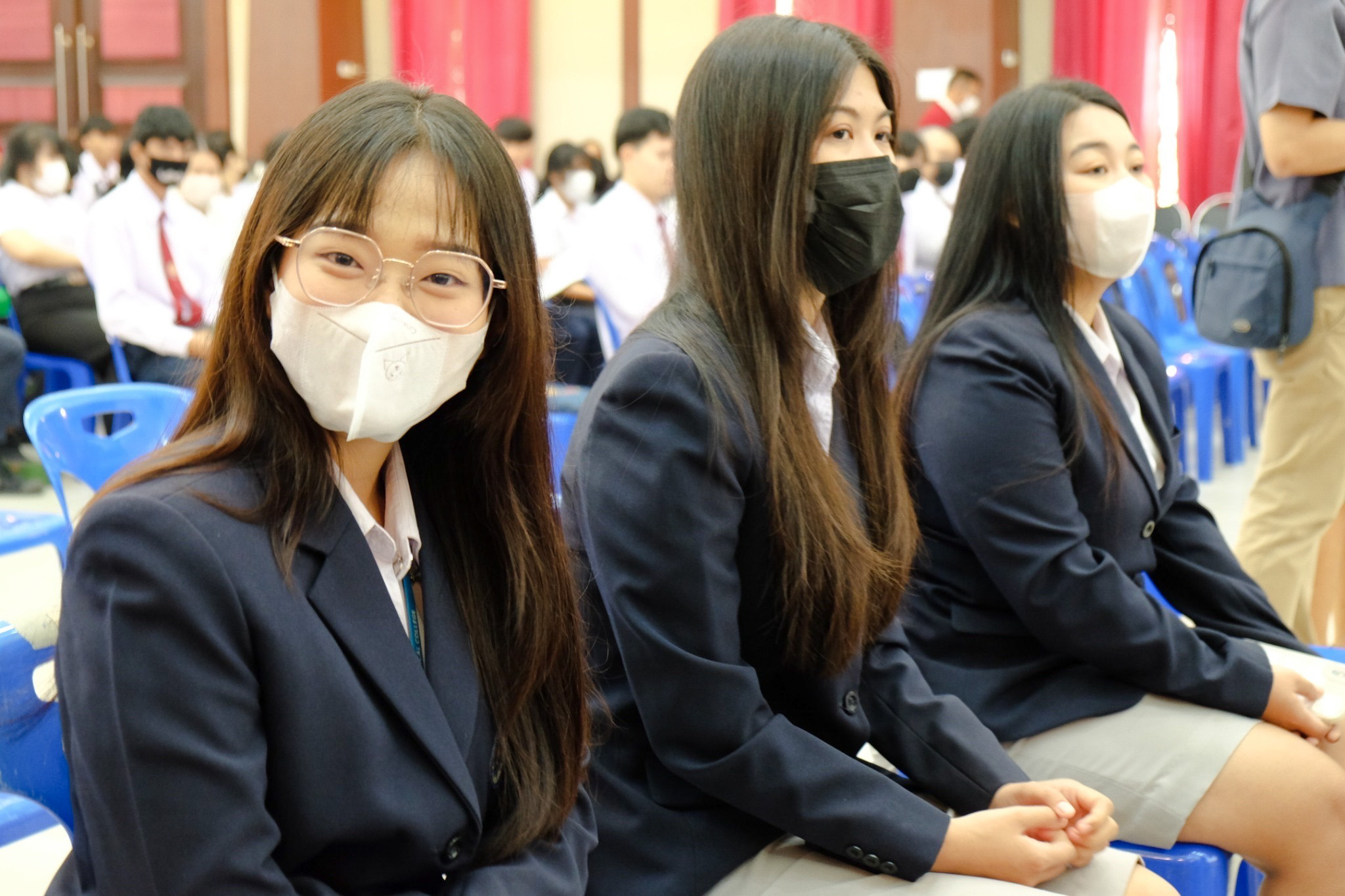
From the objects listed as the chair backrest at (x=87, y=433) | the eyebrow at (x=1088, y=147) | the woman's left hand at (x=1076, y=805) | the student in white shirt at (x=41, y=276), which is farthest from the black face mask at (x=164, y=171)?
the woman's left hand at (x=1076, y=805)

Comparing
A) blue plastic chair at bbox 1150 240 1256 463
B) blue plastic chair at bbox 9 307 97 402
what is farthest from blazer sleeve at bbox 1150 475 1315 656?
blue plastic chair at bbox 9 307 97 402

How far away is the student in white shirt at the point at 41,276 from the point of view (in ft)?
18.6

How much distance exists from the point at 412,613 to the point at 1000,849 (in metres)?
0.67

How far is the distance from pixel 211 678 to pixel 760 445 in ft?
2.16

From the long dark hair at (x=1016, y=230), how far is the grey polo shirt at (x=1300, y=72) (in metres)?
0.88

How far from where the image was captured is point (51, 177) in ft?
20.8

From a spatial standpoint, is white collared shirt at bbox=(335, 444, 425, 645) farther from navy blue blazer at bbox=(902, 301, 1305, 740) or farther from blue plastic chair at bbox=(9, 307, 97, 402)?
blue plastic chair at bbox=(9, 307, 97, 402)

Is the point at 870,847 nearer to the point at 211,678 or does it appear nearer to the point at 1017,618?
the point at 1017,618

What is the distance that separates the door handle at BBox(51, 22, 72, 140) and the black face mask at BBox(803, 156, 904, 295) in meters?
9.72

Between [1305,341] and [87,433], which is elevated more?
[1305,341]

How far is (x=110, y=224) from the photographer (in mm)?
5266

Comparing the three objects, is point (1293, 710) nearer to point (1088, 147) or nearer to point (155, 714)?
point (1088, 147)

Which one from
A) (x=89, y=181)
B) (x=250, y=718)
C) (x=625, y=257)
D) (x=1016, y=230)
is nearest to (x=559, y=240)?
(x=625, y=257)

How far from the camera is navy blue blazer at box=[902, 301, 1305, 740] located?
5.91 feet
